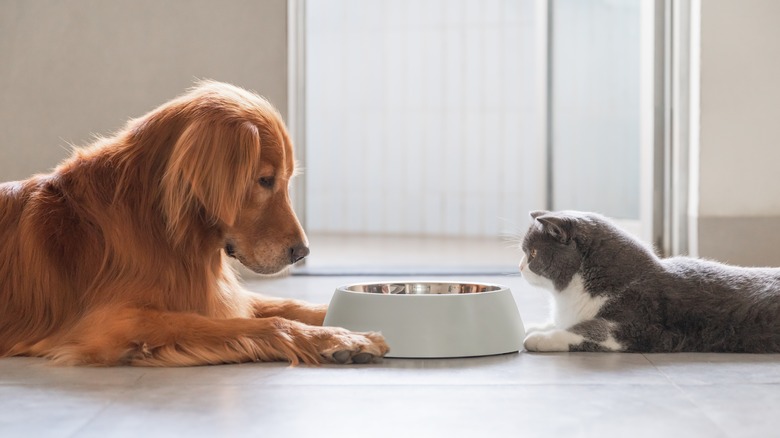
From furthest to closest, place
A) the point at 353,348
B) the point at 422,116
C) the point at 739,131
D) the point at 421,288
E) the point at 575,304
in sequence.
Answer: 1. the point at 422,116
2. the point at 739,131
3. the point at 421,288
4. the point at 575,304
5. the point at 353,348

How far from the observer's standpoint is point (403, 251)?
4.98m

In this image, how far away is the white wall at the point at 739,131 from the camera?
384cm

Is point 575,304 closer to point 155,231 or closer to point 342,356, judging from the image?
point 342,356

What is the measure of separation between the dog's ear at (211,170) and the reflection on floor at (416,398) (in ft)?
1.17

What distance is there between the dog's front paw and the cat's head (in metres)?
0.48

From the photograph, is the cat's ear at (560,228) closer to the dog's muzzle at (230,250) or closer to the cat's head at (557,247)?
the cat's head at (557,247)

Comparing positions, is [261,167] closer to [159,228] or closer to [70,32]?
[159,228]

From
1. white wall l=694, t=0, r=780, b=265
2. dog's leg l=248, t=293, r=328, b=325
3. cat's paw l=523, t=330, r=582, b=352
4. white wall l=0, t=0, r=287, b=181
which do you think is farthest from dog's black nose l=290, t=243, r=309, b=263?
white wall l=694, t=0, r=780, b=265

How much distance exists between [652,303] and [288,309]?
2.92 feet

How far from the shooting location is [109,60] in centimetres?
391

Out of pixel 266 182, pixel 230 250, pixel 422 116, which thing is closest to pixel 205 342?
pixel 230 250

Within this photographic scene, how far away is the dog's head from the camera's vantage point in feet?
6.49

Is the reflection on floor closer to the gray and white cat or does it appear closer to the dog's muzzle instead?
the gray and white cat

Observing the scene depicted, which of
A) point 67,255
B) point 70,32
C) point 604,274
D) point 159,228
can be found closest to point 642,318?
point 604,274
